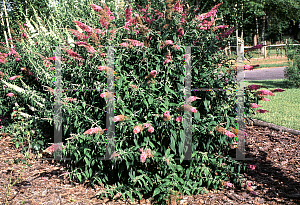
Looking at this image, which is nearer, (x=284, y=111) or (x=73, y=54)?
(x=73, y=54)

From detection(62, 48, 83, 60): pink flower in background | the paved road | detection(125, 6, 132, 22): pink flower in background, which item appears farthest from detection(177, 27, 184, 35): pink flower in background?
the paved road

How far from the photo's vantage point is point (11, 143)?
196 inches

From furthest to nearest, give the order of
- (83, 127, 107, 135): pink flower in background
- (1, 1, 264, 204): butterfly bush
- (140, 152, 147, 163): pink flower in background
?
1. (1, 1, 264, 204): butterfly bush
2. (83, 127, 107, 135): pink flower in background
3. (140, 152, 147, 163): pink flower in background

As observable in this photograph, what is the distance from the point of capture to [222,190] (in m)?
3.31

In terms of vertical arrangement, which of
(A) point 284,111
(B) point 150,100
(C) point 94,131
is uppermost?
(B) point 150,100

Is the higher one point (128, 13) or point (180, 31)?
point (128, 13)

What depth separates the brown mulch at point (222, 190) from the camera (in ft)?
10.0

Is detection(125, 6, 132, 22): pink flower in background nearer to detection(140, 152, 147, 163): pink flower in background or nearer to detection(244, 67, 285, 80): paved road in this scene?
detection(140, 152, 147, 163): pink flower in background

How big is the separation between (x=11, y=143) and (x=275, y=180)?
4.67 meters

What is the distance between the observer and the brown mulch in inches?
120

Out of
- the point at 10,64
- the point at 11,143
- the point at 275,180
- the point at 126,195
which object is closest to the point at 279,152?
the point at 275,180

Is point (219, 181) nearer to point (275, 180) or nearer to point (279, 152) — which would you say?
point (275, 180)

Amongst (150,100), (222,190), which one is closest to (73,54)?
(150,100)

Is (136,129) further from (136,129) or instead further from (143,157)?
(143,157)
